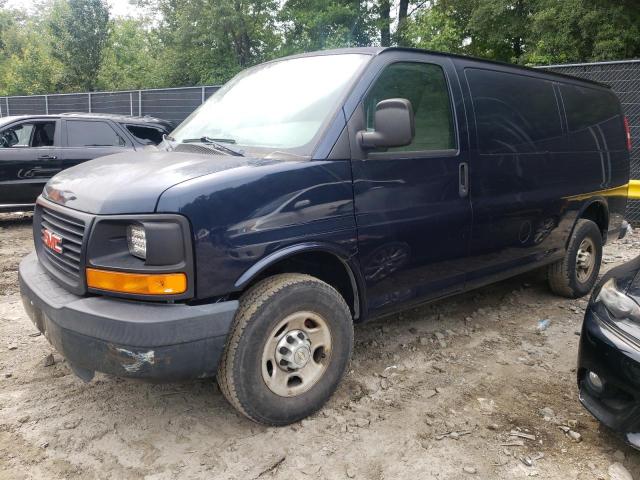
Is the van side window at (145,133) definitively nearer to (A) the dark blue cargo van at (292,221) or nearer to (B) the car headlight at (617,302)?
(A) the dark blue cargo van at (292,221)

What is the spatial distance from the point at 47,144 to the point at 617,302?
7790mm

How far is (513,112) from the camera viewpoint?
153 inches

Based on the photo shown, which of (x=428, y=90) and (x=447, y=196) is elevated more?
(x=428, y=90)

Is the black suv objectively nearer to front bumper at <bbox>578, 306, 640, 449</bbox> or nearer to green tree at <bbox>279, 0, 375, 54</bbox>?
front bumper at <bbox>578, 306, 640, 449</bbox>

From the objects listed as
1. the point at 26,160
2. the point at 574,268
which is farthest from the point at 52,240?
the point at 26,160

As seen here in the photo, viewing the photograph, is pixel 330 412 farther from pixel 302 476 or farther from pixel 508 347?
pixel 508 347

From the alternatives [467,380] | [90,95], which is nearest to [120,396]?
[467,380]

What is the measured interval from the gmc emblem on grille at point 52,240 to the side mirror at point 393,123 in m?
1.75

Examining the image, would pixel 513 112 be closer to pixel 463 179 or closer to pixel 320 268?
pixel 463 179

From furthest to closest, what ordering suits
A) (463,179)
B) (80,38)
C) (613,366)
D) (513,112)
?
(80,38)
(513,112)
(463,179)
(613,366)

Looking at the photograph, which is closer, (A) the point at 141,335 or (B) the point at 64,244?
(A) the point at 141,335

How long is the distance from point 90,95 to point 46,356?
16270 millimetres

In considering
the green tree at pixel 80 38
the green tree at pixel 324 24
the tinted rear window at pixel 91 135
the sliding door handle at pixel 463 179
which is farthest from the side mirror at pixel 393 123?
the green tree at pixel 80 38

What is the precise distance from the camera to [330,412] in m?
2.92
